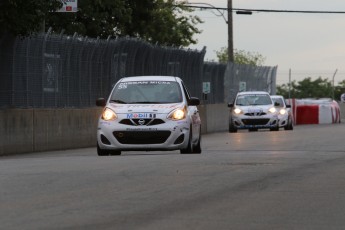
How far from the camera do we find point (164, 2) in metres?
70.5

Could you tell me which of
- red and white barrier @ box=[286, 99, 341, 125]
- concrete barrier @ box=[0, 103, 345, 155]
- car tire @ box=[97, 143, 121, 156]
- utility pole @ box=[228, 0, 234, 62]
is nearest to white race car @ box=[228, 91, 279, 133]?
concrete barrier @ box=[0, 103, 345, 155]

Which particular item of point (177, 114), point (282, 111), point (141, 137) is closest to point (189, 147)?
point (177, 114)

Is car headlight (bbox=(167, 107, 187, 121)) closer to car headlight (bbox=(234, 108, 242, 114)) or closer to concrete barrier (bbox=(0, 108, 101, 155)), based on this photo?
concrete barrier (bbox=(0, 108, 101, 155))

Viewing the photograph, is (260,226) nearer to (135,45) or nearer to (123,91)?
(123,91)

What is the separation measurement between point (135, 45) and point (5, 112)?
404 inches

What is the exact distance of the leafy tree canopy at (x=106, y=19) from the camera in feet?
83.2

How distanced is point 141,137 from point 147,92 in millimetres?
1395

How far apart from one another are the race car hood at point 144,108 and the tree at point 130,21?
16.3 metres

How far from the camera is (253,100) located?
141 ft

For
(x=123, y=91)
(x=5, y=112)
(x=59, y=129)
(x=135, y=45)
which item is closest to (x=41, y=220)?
(x=123, y=91)

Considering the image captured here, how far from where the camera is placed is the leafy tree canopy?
25.4m

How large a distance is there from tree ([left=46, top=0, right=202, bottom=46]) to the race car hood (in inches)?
640

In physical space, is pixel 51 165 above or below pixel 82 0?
below

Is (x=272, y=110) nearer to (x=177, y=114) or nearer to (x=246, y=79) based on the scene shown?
(x=246, y=79)
